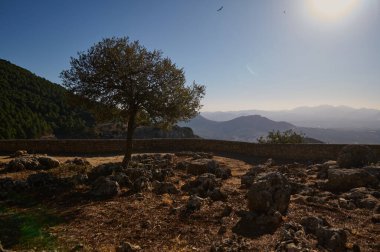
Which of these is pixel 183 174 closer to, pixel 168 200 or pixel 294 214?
pixel 168 200

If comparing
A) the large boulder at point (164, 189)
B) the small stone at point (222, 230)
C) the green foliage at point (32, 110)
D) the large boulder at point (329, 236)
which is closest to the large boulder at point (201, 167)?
the large boulder at point (164, 189)

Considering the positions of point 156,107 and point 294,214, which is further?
point 156,107

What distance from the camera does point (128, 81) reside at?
21.7 metres

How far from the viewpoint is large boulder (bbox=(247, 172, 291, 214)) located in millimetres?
12203

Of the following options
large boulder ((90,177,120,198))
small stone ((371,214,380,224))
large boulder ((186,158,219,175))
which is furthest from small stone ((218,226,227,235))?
large boulder ((186,158,219,175))

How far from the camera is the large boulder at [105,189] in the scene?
1569 centimetres

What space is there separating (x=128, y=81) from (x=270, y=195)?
1311cm

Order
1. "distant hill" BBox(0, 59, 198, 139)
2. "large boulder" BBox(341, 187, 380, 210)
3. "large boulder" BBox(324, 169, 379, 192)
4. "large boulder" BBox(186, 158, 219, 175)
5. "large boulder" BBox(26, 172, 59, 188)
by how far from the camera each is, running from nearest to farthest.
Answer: "large boulder" BBox(341, 187, 380, 210)
"large boulder" BBox(324, 169, 379, 192)
"large boulder" BBox(26, 172, 59, 188)
"large boulder" BBox(186, 158, 219, 175)
"distant hill" BBox(0, 59, 198, 139)

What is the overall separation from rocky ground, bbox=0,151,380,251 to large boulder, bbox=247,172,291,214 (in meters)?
0.04

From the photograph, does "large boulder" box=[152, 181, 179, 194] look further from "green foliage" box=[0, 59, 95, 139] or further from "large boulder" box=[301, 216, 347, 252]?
→ "green foliage" box=[0, 59, 95, 139]

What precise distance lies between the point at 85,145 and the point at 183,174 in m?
17.5

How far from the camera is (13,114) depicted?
70312 mm

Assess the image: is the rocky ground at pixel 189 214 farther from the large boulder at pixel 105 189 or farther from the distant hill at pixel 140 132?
the distant hill at pixel 140 132

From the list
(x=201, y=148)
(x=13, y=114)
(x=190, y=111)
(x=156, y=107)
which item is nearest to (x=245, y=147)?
(x=201, y=148)
